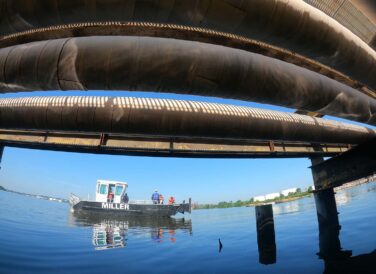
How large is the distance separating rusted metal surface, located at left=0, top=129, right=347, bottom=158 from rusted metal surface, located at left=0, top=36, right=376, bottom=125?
381 centimetres

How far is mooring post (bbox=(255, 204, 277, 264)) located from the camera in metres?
7.64

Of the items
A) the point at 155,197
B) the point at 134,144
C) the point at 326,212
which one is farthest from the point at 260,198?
the point at 134,144

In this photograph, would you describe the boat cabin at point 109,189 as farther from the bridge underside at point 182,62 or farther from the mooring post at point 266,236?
the bridge underside at point 182,62

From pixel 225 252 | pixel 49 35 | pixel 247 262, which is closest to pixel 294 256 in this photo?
pixel 247 262

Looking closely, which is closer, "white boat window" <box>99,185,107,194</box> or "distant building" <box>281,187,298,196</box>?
"white boat window" <box>99,185,107,194</box>

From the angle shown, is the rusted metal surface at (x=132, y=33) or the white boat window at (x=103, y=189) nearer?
the rusted metal surface at (x=132, y=33)

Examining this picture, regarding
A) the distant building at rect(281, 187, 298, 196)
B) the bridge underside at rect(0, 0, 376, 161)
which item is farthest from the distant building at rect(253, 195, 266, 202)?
the bridge underside at rect(0, 0, 376, 161)

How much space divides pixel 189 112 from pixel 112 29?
8.09ft

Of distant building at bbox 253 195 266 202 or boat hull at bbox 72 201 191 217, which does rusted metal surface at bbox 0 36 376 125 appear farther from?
distant building at bbox 253 195 266 202

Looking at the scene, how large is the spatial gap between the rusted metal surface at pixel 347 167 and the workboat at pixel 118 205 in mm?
17761

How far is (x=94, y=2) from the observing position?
2.41 m

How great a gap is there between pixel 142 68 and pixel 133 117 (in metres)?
2.01

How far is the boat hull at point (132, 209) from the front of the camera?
25688 mm

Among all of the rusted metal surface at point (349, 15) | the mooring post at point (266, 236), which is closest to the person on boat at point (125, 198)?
the mooring post at point (266, 236)
